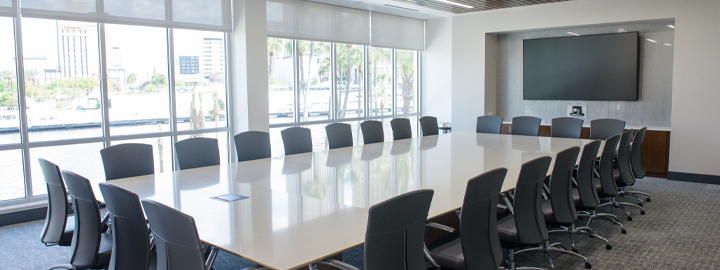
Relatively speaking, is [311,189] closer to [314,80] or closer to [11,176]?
[11,176]

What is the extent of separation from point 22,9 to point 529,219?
575 cm

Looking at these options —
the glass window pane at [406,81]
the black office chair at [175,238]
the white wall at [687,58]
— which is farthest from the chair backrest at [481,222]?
the glass window pane at [406,81]

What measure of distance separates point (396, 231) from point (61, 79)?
17.9ft

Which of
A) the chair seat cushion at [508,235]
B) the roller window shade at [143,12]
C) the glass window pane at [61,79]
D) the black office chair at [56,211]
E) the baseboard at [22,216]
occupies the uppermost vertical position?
the roller window shade at [143,12]

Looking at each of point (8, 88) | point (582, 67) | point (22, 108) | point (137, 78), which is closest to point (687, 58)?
point (582, 67)

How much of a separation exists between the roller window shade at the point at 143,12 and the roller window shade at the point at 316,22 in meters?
0.84

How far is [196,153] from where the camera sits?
511 cm

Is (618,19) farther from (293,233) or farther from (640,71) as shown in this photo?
(293,233)

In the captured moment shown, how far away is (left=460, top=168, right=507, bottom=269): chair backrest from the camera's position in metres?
2.95

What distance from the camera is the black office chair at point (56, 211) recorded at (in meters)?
3.58

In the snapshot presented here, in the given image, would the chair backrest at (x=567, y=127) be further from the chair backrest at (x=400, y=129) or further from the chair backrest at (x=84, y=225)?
the chair backrest at (x=84, y=225)

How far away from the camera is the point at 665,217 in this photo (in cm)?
577

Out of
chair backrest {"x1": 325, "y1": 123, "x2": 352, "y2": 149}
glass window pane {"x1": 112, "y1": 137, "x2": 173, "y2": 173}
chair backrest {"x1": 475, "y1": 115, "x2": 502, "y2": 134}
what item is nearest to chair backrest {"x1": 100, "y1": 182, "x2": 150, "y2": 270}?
chair backrest {"x1": 325, "y1": 123, "x2": 352, "y2": 149}

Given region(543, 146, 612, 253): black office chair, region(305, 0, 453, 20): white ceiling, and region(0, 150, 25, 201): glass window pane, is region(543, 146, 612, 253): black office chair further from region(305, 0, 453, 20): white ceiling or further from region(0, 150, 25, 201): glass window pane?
region(0, 150, 25, 201): glass window pane
